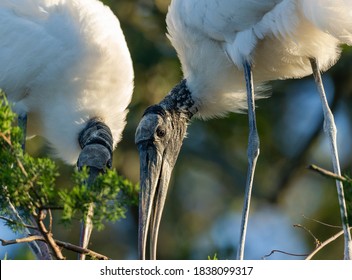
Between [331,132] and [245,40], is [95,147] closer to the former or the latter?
[245,40]

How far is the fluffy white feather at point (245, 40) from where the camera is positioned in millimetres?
5988

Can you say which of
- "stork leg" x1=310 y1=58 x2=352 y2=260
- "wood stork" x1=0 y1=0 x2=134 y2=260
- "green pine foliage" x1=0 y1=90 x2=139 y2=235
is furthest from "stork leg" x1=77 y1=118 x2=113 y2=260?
"green pine foliage" x1=0 y1=90 x2=139 y2=235

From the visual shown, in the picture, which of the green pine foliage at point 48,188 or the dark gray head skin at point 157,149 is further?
the dark gray head skin at point 157,149

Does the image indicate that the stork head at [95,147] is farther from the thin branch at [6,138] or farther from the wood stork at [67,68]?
the thin branch at [6,138]

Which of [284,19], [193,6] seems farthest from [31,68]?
[284,19]

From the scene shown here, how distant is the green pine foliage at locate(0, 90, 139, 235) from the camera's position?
4.27m

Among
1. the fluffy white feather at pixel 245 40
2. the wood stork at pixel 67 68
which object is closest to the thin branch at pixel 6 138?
the fluffy white feather at pixel 245 40

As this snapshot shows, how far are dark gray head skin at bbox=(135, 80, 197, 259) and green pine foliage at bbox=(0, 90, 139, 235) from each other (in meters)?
2.04

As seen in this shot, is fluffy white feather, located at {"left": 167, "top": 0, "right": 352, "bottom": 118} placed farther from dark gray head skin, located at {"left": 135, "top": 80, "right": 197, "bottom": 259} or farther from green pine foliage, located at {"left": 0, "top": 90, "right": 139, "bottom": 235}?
green pine foliage, located at {"left": 0, "top": 90, "right": 139, "bottom": 235}

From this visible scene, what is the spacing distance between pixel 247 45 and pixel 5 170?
2.38 m

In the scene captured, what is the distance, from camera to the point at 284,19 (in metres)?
6.03

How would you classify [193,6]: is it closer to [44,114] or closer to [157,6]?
[44,114]

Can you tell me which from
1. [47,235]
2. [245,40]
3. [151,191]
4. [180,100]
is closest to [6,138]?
[47,235]

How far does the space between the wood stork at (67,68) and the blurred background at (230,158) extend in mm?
4801
